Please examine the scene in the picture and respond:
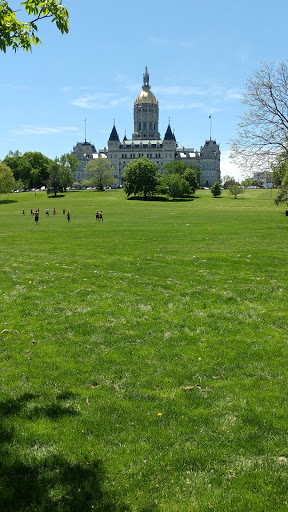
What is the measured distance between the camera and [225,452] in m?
4.80

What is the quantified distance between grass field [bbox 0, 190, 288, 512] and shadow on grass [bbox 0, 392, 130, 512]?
1 centimetres

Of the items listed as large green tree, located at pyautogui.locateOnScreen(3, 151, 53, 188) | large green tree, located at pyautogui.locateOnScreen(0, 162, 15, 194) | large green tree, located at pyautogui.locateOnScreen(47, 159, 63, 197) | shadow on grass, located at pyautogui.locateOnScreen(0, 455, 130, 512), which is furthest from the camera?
large green tree, located at pyautogui.locateOnScreen(3, 151, 53, 188)

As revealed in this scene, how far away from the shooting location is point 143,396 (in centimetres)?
604

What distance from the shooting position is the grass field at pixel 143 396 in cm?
421

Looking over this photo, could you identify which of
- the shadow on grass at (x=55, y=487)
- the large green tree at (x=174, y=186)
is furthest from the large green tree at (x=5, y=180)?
the shadow on grass at (x=55, y=487)

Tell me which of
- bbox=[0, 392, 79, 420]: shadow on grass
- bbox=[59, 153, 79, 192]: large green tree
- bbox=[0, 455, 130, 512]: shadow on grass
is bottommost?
bbox=[0, 455, 130, 512]: shadow on grass

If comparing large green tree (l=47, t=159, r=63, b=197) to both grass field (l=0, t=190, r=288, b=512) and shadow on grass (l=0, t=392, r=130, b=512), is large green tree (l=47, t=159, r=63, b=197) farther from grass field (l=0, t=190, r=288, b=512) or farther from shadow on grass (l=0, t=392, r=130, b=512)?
shadow on grass (l=0, t=392, r=130, b=512)

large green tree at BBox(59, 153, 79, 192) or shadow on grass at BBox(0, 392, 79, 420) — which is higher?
large green tree at BBox(59, 153, 79, 192)

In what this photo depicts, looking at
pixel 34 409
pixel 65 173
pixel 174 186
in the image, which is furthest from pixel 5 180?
pixel 34 409

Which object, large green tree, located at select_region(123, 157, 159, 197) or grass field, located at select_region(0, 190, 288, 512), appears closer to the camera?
grass field, located at select_region(0, 190, 288, 512)

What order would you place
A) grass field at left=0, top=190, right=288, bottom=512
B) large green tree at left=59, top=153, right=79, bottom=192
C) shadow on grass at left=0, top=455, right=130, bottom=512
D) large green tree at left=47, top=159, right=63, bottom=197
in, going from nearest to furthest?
shadow on grass at left=0, top=455, right=130, bottom=512, grass field at left=0, top=190, right=288, bottom=512, large green tree at left=47, top=159, right=63, bottom=197, large green tree at left=59, top=153, right=79, bottom=192

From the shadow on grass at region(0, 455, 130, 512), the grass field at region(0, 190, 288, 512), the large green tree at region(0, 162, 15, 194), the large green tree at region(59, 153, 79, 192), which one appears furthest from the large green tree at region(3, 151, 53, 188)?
the shadow on grass at region(0, 455, 130, 512)

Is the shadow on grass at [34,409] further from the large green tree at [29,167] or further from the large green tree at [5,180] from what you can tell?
the large green tree at [29,167]

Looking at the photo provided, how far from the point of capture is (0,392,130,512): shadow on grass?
3957mm
